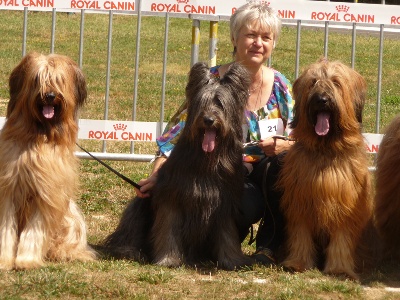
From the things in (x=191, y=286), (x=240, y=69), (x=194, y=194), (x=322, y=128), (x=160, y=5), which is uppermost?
(x=160, y=5)

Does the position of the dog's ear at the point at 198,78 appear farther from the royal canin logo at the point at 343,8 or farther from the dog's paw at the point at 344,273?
the royal canin logo at the point at 343,8

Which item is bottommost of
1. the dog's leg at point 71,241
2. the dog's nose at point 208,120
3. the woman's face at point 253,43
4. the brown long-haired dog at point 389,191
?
the dog's leg at point 71,241

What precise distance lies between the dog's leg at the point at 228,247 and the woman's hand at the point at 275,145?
2.09 feet

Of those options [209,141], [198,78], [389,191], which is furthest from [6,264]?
[389,191]

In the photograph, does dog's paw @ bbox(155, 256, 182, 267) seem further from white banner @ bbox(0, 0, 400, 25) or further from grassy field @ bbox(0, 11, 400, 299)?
white banner @ bbox(0, 0, 400, 25)

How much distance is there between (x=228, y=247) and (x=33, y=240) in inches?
50.4

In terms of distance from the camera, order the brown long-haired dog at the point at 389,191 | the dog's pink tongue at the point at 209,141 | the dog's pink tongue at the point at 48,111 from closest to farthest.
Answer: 1. the dog's pink tongue at the point at 48,111
2. the dog's pink tongue at the point at 209,141
3. the brown long-haired dog at the point at 389,191

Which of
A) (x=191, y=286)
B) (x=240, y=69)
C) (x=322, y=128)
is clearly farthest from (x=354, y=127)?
(x=191, y=286)

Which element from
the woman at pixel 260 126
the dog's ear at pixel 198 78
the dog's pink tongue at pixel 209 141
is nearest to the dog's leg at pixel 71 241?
the woman at pixel 260 126

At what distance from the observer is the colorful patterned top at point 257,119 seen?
6.33 m

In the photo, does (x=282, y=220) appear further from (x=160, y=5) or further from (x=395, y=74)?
(x=395, y=74)

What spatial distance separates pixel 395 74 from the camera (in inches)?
582

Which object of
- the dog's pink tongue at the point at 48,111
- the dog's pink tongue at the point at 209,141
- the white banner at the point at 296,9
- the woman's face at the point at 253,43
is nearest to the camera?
the dog's pink tongue at the point at 48,111

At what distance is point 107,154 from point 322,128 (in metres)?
3.30
